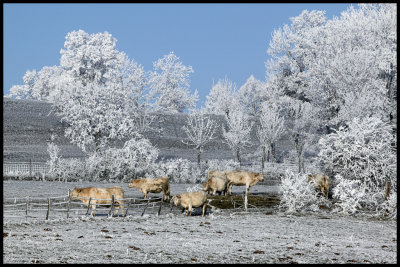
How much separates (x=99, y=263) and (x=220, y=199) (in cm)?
1805

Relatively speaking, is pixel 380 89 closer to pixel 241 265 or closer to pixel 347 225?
pixel 347 225

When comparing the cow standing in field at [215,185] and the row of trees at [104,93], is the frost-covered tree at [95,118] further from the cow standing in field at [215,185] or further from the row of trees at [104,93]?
the cow standing in field at [215,185]

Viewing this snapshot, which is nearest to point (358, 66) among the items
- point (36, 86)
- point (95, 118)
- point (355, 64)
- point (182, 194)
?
point (355, 64)

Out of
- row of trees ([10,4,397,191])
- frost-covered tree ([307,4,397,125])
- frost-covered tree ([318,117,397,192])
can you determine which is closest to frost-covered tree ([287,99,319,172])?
row of trees ([10,4,397,191])

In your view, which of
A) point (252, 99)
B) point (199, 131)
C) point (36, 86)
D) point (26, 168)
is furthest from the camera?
point (36, 86)

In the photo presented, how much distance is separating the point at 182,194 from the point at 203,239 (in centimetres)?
743

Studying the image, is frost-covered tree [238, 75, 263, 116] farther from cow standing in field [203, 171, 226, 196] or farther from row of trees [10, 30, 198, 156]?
cow standing in field [203, 171, 226, 196]

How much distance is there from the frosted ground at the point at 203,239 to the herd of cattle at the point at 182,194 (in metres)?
0.79

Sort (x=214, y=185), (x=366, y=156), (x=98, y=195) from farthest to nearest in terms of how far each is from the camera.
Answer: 1. (x=214, y=185)
2. (x=366, y=156)
3. (x=98, y=195)

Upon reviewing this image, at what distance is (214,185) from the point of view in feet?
111

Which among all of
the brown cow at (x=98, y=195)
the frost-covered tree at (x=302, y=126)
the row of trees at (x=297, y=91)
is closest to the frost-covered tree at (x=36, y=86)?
the row of trees at (x=297, y=91)

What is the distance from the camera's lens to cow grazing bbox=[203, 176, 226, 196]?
110ft

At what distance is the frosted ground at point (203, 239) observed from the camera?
1557 cm

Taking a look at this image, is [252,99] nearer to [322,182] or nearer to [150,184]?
[322,182]
